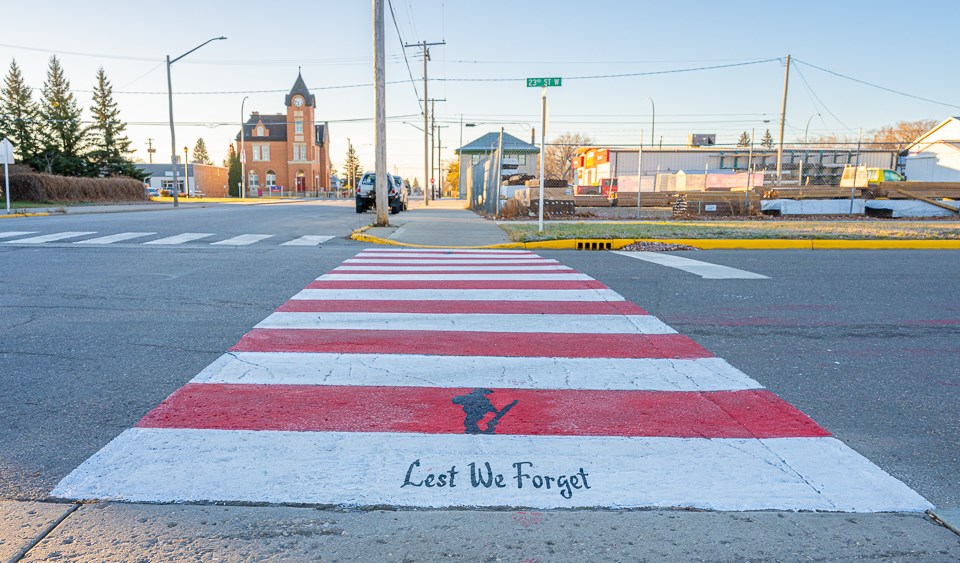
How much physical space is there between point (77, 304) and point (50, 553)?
4.97m

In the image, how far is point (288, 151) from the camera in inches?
3509

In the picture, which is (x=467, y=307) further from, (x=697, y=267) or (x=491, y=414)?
(x=697, y=267)

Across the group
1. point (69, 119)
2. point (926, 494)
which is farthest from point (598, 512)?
point (69, 119)

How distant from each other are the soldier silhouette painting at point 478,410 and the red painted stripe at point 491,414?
3 cm

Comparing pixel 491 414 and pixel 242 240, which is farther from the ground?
pixel 242 240

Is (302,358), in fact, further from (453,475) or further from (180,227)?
(180,227)

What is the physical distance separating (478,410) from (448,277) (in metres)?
4.87

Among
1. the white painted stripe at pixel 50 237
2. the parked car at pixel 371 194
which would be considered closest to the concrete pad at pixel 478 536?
the white painted stripe at pixel 50 237

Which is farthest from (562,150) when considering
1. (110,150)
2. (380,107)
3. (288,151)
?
(380,107)

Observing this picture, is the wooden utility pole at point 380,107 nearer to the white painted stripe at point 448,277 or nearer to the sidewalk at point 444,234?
the sidewalk at point 444,234

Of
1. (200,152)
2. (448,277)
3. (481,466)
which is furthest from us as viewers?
(200,152)

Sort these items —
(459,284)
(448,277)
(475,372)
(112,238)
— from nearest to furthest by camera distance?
1. (475,372)
2. (459,284)
3. (448,277)
4. (112,238)

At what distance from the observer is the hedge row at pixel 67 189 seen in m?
36.6

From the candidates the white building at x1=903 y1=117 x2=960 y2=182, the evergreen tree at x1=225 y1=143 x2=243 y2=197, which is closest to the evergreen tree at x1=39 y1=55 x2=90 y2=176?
the evergreen tree at x1=225 y1=143 x2=243 y2=197
